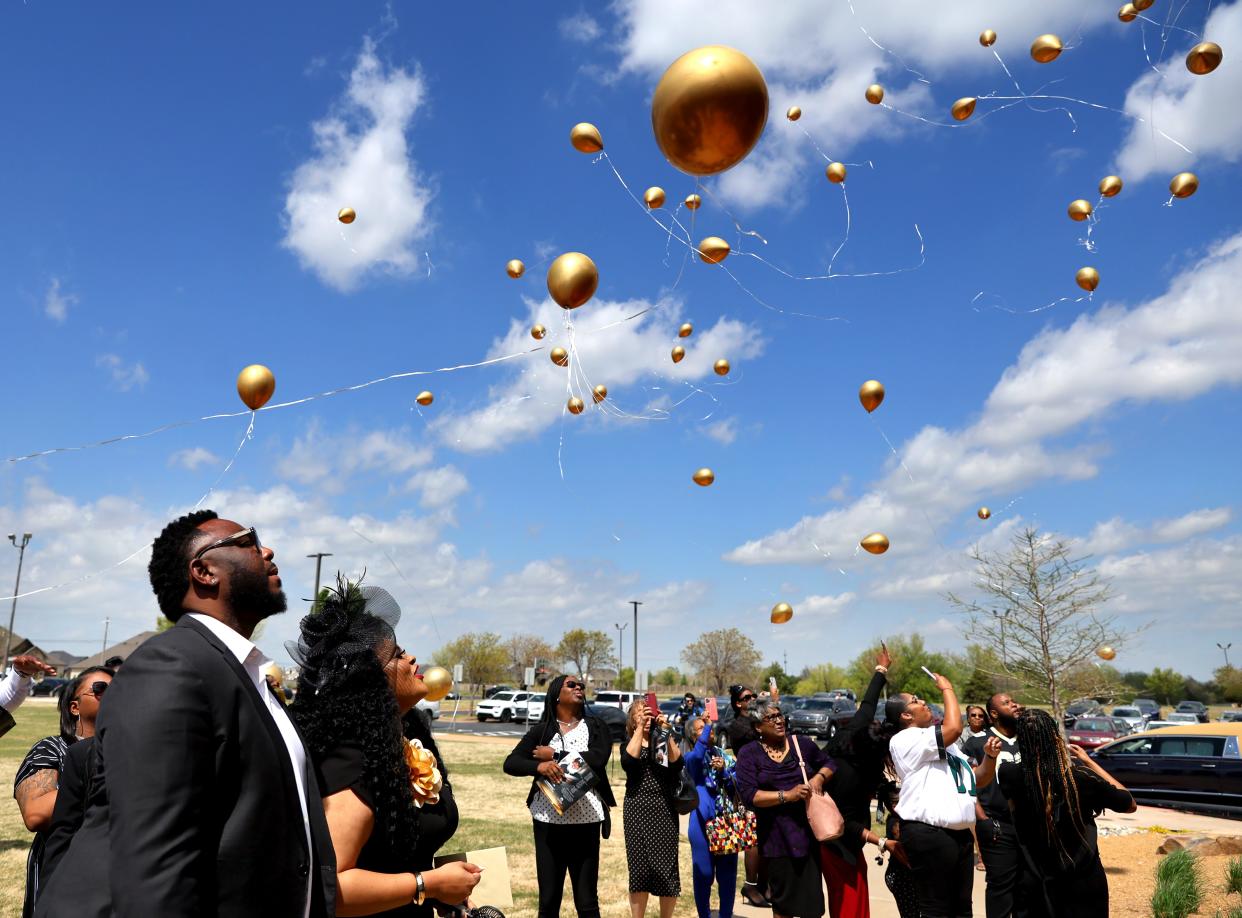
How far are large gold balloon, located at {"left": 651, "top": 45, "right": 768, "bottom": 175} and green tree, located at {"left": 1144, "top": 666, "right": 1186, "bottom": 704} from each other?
299 ft

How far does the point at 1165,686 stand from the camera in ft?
262

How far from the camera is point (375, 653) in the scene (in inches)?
108

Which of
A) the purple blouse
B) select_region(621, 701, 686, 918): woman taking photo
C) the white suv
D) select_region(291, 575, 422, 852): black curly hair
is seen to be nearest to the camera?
select_region(291, 575, 422, 852): black curly hair

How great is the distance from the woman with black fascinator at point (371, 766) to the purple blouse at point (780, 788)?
3.20 m

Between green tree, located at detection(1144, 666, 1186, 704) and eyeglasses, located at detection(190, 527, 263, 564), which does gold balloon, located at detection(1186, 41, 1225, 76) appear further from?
green tree, located at detection(1144, 666, 1186, 704)

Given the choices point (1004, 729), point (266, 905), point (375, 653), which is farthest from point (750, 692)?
point (266, 905)

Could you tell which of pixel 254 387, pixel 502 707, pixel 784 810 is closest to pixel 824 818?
pixel 784 810

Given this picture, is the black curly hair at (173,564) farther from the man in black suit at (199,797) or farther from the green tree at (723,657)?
the green tree at (723,657)

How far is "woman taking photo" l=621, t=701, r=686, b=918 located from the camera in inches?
235

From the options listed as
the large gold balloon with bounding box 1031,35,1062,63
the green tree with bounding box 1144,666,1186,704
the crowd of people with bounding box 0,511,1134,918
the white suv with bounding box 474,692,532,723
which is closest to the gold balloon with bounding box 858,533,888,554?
the crowd of people with bounding box 0,511,1134,918

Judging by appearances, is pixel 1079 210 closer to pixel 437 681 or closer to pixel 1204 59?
pixel 1204 59

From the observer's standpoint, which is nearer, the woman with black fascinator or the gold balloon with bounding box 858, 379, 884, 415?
the woman with black fascinator

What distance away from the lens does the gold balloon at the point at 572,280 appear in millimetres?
4816

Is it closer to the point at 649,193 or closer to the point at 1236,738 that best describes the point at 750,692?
the point at 649,193
